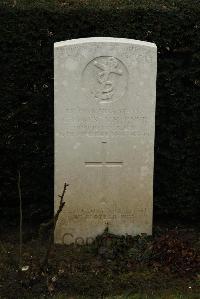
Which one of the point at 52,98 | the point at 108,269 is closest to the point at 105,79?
the point at 52,98

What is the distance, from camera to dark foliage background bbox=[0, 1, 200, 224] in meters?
6.20

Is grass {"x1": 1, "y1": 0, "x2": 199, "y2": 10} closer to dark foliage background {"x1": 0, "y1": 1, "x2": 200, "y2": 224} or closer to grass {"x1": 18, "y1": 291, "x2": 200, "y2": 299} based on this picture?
dark foliage background {"x1": 0, "y1": 1, "x2": 200, "y2": 224}

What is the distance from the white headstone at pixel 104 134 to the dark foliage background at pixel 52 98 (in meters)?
0.63

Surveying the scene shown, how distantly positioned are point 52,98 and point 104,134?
0.89m

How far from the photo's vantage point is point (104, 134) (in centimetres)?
575

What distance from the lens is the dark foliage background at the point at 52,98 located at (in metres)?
6.20

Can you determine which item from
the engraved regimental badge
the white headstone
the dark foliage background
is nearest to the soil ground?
the white headstone

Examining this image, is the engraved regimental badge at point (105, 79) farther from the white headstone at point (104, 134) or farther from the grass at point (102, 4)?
the grass at point (102, 4)

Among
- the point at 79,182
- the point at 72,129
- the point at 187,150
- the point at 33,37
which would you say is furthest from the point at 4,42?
the point at 187,150

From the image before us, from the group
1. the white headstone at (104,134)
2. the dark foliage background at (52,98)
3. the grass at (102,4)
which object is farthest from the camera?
the grass at (102,4)

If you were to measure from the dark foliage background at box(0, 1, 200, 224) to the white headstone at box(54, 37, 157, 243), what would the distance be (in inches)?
25.0

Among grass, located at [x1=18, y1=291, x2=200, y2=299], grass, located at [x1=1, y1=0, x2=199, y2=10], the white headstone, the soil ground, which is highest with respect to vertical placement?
grass, located at [x1=1, y1=0, x2=199, y2=10]

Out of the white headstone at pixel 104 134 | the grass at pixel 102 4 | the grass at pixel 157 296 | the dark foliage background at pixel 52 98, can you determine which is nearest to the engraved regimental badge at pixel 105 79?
the white headstone at pixel 104 134

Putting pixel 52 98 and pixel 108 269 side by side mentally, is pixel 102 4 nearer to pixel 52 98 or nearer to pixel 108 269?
pixel 52 98
